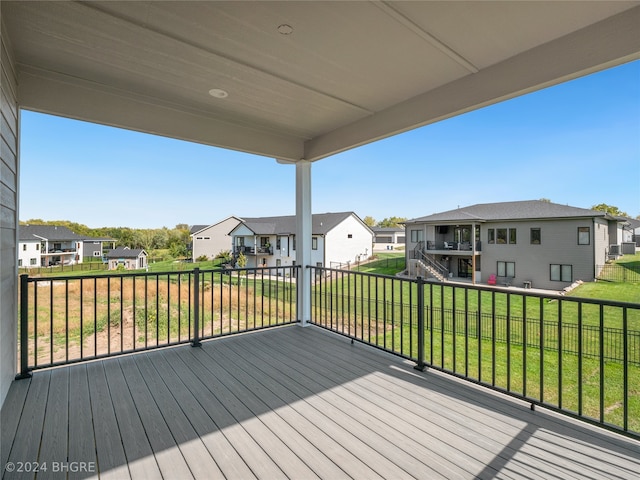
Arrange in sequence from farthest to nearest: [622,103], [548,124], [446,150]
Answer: [446,150]
[548,124]
[622,103]

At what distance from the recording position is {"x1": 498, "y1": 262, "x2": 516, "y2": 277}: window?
882 cm

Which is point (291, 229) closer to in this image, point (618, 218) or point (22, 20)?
point (618, 218)

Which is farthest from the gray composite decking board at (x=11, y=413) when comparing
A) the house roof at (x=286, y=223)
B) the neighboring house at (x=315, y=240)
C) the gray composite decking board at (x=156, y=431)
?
the house roof at (x=286, y=223)

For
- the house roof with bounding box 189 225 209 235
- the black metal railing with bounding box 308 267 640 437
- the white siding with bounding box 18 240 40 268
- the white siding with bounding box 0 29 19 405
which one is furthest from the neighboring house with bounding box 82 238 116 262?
the house roof with bounding box 189 225 209 235

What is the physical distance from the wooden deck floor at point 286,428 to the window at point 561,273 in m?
7.94

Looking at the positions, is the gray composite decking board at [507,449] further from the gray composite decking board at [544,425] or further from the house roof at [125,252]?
the house roof at [125,252]

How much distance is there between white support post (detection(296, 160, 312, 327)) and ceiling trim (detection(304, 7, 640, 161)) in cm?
114

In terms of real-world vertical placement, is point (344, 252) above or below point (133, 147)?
below

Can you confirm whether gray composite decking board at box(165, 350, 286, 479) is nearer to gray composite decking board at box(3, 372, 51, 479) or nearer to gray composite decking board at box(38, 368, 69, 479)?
gray composite decking board at box(38, 368, 69, 479)

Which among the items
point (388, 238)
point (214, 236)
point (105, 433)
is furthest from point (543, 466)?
point (214, 236)

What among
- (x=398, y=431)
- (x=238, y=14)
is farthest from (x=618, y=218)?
(x=238, y=14)

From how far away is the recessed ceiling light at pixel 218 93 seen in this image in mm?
2725

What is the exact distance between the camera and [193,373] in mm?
2557

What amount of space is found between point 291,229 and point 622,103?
534 inches
